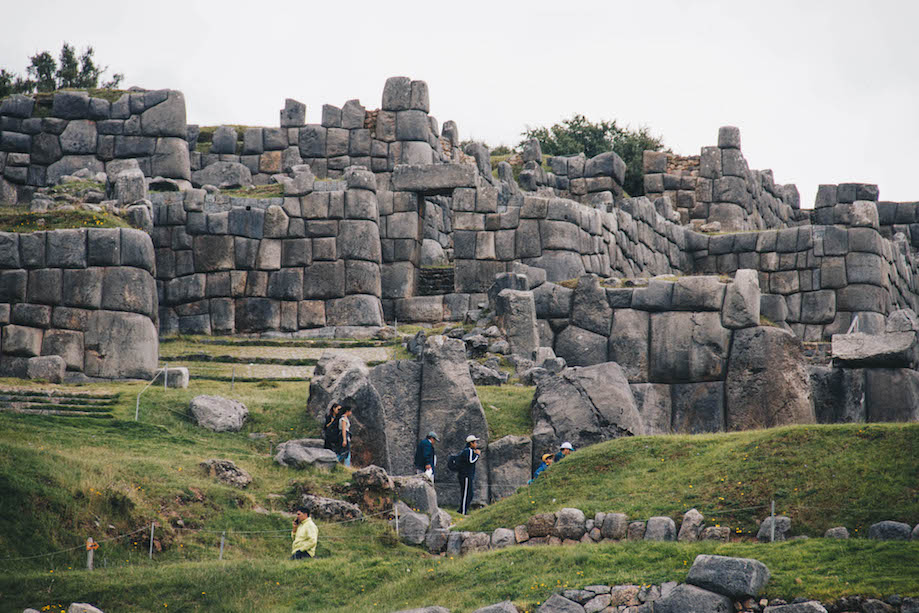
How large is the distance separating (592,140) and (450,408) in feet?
119

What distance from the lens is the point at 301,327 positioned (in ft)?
123

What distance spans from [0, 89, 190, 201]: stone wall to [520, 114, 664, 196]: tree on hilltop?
19.8 m

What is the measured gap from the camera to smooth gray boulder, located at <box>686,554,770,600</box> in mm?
15562

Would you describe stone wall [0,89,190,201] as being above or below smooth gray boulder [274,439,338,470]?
above

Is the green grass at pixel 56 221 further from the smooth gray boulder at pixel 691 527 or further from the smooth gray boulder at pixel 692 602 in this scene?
the smooth gray boulder at pixel 692 602

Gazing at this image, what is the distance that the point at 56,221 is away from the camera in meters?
33.2

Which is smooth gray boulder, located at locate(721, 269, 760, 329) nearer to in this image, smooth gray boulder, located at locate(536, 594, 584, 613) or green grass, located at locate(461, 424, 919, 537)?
green grass, located at locate(461, 424, 919, 537)

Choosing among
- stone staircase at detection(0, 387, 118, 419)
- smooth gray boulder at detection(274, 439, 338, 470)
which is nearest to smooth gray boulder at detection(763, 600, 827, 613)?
smooth gray boulder at detection(274, 439, 338, 470)

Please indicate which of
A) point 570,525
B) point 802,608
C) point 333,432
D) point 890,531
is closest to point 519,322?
point 333,432

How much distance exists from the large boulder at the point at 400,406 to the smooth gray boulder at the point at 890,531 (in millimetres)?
11022

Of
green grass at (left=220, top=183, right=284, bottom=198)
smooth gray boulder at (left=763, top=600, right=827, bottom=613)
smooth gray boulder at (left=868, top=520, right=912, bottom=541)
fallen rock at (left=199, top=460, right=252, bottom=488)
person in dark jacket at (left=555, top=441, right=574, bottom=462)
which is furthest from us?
green grass at (left=220, top=183, right=284, bottom=198)

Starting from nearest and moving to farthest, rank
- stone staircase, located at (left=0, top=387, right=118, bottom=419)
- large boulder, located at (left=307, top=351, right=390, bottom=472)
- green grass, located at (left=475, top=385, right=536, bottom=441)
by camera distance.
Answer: large boulder, located at (left=307, top=351, right=390, bottom=472) < stone staircase, located at (left=0, top=387, right=118, bottom=419) < green grass, located at (left=475, top=385, right=536, bottom=441)

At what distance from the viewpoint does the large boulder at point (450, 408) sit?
26.5m

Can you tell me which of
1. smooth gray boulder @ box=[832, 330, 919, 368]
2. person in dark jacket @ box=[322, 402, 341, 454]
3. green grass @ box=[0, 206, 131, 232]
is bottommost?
person in dark jacket @ box=[322, 402, 341, 454]
